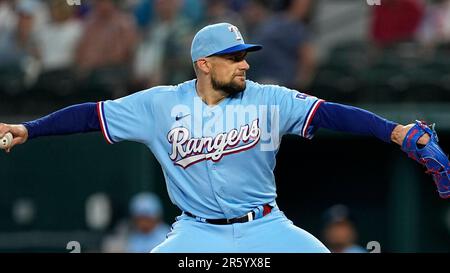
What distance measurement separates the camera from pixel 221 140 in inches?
222

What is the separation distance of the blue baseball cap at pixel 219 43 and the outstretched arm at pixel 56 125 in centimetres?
60

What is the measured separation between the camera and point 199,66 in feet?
18.6

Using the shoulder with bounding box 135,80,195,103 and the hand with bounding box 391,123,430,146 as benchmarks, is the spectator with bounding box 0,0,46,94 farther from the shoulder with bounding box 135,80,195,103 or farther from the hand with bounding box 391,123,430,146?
the hand with bounding box 391,123,430,146

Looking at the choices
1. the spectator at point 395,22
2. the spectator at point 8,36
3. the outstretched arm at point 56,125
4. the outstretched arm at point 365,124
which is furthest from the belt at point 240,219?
the spectator at point 8,36

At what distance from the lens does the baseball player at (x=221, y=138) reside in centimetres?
558

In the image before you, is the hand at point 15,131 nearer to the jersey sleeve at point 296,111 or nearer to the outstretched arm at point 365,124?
the jersey sleeve at point 296,111

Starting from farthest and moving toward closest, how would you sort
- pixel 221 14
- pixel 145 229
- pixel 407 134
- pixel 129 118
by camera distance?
pixel 221 14, pixel 145 229, pixel 129 118, pixel 407 134

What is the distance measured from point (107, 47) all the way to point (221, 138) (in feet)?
17.2

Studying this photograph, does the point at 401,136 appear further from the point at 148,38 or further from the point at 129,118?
the point at 148,38

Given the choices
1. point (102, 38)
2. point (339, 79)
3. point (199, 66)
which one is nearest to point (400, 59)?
point (339, 79)

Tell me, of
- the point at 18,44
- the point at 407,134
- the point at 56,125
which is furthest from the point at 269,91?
the point at 18,44

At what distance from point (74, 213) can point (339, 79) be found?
2673 millimetres

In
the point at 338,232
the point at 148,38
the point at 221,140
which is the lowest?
the point at 338,232
